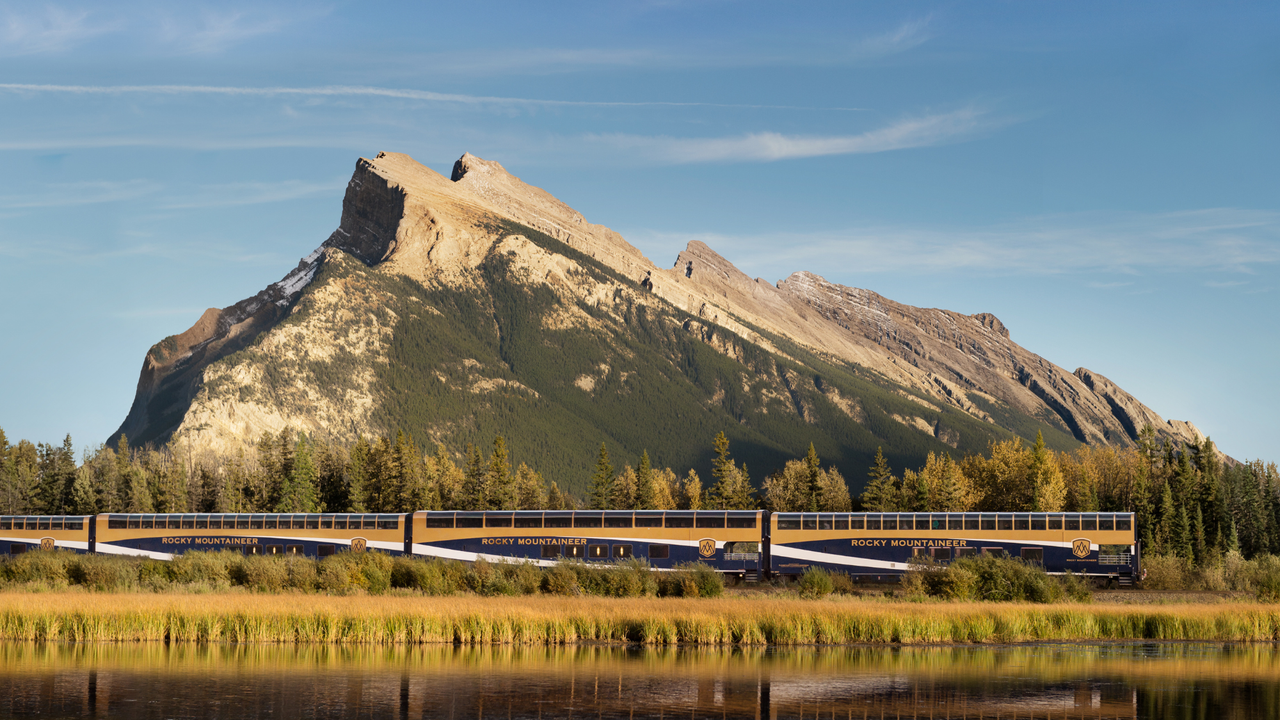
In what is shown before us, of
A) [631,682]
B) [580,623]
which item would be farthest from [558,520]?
[631,682]

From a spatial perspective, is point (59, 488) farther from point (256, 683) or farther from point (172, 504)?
point (256, 683)

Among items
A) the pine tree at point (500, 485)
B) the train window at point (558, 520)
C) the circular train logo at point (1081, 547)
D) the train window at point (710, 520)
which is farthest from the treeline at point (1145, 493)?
the train window at point (558, 520)

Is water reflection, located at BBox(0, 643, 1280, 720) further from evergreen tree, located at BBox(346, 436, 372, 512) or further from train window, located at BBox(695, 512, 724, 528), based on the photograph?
evergreen tree, located at BBox(346, 436, 372, 512)

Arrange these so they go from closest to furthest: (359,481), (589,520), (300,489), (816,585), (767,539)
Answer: (816,585) → (767,539) → (589,520) → (300,489) → (359,481)

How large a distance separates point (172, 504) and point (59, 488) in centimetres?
1780

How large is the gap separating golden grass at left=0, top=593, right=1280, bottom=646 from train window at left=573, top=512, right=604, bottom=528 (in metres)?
27.0

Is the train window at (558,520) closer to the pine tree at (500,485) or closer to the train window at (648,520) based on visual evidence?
the train window at (648,520)

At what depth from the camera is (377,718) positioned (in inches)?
1131

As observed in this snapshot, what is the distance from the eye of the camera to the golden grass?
145ft

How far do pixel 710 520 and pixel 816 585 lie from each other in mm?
13285

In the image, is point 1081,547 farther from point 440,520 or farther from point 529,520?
point 440,520

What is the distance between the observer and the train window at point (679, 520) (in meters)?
75.5

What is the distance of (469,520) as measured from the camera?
79.2 metres

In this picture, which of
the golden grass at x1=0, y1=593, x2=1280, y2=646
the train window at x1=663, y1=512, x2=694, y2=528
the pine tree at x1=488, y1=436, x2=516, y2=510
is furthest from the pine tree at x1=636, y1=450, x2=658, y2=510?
the golden grass at x1=0, y1=593, x2=1280, y2=646
